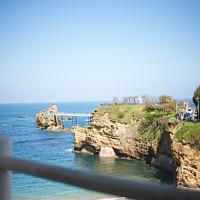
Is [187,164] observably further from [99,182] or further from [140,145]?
[99,182]

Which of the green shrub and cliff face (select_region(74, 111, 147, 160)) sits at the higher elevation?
the green shrub

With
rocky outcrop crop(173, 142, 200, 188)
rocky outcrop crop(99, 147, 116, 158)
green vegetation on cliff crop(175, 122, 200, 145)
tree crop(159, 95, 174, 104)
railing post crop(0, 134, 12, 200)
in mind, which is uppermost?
tree crop(159, 95, 174, 104)

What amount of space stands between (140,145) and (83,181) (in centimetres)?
3244

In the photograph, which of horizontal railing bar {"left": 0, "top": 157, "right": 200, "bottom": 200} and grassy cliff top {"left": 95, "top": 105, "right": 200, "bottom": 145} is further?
grassy cliff top {"left": 95, "top": 105, "right": 200, "bottom": 145}

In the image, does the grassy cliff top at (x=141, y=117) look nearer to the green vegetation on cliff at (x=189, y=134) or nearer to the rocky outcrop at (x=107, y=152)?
the green vegetation on cliff at (x=189, y=134)

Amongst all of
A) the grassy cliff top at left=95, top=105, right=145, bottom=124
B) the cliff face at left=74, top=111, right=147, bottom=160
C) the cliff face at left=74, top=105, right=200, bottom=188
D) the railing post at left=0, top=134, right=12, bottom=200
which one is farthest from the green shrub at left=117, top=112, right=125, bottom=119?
the railing post at left=0, top=134, right=12, bottom=200

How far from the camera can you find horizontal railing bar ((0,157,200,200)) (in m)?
1.07

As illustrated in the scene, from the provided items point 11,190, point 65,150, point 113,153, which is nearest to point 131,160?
point 113,153

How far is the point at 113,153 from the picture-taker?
3525 cm

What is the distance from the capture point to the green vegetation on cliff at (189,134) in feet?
70.2

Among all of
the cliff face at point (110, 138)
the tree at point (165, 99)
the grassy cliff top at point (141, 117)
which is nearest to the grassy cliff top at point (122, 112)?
the grassy cliff top at point (141, 117)

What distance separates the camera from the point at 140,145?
33219mm

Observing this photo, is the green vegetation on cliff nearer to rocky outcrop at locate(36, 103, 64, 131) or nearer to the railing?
the railing

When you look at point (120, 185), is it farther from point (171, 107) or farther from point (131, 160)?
point (171, 107)
